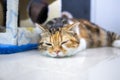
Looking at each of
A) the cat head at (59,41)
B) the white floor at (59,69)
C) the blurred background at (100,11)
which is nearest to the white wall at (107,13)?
the blurred background at (100,11)

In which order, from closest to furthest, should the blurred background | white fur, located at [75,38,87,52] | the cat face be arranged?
1. the cat face
2. white fur, located at [75,38,87,52]
3. the blurred background

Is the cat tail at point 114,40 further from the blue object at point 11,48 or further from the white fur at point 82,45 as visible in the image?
the blue object at point 11,48

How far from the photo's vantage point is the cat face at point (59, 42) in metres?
0.81

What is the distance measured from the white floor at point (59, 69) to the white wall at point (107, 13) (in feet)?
1.94

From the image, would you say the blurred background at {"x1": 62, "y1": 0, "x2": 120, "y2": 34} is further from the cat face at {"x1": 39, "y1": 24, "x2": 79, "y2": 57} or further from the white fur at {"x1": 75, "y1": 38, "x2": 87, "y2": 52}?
the cat face at {"x1": 39, "y1": 24, "x2": 79, "y2": 57}

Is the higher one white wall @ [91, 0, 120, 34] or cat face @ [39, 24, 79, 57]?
white wall @ [91, 0, 120, 34]

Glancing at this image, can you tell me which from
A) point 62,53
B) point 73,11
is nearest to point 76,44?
point 62,53

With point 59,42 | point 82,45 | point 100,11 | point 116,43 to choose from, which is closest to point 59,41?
point 59,42

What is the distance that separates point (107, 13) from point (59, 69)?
2.67ft

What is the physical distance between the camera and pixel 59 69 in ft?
2.06

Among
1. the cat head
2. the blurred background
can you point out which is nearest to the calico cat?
the cat head

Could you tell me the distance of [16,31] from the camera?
899 mm

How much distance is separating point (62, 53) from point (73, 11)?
0.53m

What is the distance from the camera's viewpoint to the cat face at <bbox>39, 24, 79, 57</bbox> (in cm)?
81
